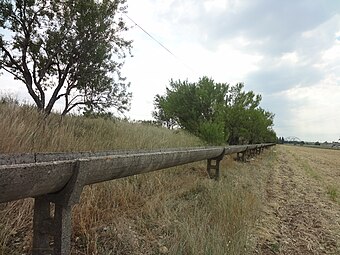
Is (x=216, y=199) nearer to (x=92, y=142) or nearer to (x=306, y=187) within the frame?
(x=92, y=142)

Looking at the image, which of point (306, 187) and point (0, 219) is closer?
point (0, 219)

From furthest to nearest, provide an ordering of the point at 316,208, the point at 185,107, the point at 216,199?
the point at 185,107, the point at 316,208, the point at 216,199

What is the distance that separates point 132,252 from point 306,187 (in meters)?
7.04

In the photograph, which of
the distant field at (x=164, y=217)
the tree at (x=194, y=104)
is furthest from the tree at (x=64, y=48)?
the tree at (x=194, y=104)

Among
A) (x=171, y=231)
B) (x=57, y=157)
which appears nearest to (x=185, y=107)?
(x=171, y=231)

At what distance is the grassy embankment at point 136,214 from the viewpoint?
9.11 ft

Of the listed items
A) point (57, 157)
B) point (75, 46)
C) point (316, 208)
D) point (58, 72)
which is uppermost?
point (75, 46)

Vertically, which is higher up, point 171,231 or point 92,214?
point 92,214

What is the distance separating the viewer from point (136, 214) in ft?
12.2

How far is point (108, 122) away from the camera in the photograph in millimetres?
9062

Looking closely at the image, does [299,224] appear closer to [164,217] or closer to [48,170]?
[164,217]

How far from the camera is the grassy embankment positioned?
2.78 metres

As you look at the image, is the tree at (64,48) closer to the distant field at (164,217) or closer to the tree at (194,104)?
the distant field at (164,217)

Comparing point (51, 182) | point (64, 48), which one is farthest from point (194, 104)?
point (51, 182)
